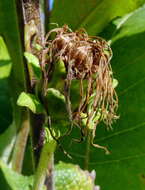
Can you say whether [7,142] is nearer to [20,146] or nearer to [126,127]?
[20,146]

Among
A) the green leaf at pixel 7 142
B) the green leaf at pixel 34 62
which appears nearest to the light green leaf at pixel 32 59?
the green leaf at pixel 34 62

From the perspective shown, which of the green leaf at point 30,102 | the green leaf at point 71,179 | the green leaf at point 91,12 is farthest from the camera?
the green leaf at point 91,12

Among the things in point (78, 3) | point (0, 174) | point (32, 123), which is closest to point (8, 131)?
point (0, 174)

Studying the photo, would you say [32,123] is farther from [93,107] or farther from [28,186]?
[28,186]

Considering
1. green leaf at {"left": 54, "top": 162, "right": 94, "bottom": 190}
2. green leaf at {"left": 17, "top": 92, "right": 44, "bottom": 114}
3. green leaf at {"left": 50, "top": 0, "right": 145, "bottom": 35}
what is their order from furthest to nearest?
green leaf at {"left": 50, "top": 0, "right": 145, "bottom": 35} < green leaf at {"left": 54, "top": 162, "right": 94, "bottom": 190} < green leaf at {"left": 17, "top": 92, "right": 44, "bottom": 114}

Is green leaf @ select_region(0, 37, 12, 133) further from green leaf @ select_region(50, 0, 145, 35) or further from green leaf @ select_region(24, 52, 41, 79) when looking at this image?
green leaf @ select_region(24, 52, 41, 79)

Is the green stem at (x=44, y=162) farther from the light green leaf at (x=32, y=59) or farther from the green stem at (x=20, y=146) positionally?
the green stem at (x=20, y=146)

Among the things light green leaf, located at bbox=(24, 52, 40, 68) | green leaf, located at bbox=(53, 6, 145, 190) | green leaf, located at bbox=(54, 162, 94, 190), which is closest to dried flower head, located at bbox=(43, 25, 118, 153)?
light green leaf, located at bbox=(24, 52, 40, 68)
